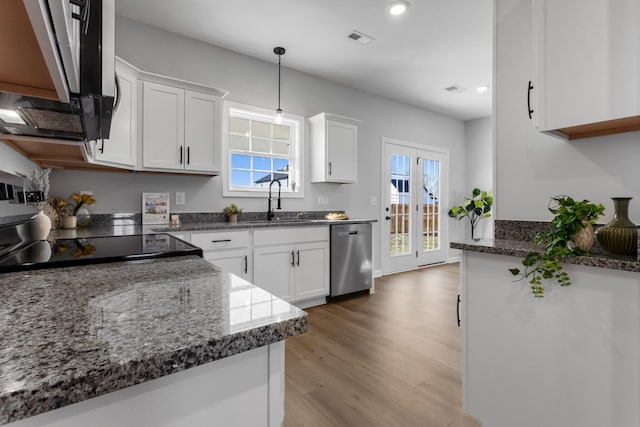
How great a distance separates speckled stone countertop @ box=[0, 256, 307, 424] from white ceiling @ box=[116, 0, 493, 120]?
2737 millimetres

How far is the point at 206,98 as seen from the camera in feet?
9.82

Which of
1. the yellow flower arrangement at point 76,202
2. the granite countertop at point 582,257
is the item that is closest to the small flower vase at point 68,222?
the yellow flower arrangement at point 76,202

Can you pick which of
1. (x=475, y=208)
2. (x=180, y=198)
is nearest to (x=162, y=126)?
(x=180, y=198)

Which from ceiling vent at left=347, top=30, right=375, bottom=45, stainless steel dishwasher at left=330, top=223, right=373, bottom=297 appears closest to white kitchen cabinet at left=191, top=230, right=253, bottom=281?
stainless steel dishwasher at left=330, top=223, right=373, bottom=297

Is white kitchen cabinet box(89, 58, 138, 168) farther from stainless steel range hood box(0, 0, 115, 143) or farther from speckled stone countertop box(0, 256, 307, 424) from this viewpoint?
speckled stone countertop box(0, 256, 307, 424)

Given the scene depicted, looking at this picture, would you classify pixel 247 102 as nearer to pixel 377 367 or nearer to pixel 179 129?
pixel 179 129

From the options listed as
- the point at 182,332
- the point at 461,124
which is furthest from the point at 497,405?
the point at 461,124

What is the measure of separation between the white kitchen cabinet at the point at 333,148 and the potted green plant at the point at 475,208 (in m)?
2.72

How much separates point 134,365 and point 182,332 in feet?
0.31

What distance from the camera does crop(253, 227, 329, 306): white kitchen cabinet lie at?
3055 mm

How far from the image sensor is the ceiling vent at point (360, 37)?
310cm

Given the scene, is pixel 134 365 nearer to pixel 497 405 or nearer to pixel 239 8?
pixel 497 405

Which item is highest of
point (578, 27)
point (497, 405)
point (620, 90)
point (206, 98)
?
point (206, 98)

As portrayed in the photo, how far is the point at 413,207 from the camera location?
5.39m
